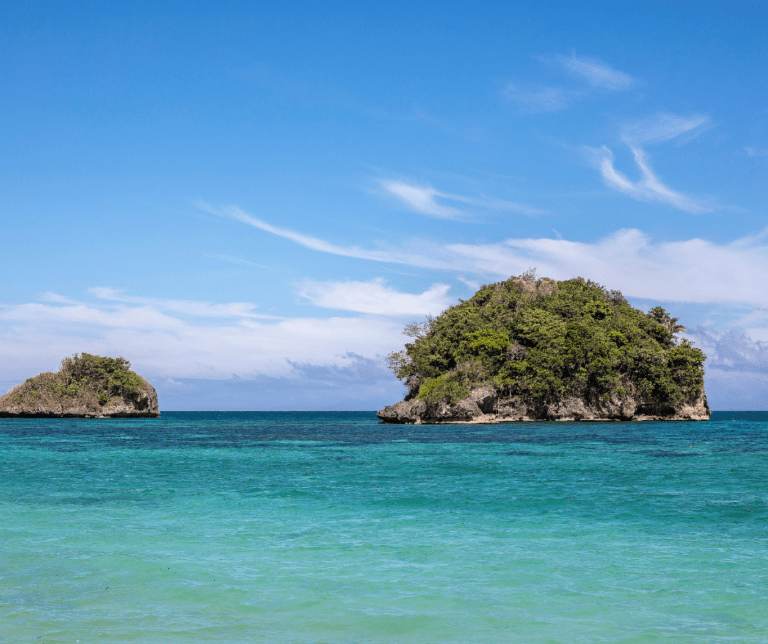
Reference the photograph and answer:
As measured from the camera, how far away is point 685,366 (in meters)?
67.6

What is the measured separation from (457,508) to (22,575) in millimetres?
8985

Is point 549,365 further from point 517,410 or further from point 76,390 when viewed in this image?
point 76,390

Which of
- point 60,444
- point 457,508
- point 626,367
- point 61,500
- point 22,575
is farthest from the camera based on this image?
point 626,367

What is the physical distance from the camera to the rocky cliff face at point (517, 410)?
213 feet

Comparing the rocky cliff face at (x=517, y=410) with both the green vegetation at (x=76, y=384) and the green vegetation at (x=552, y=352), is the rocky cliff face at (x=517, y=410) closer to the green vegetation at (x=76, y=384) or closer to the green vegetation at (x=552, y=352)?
the green vegetation at (x=552, y=352)

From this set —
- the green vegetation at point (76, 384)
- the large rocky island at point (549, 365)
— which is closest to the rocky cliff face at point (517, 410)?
the large rocky island at point (549, 365)

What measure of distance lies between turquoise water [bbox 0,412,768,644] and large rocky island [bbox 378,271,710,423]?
1687 inches

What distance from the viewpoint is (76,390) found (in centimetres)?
9238

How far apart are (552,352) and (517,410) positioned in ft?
24.1

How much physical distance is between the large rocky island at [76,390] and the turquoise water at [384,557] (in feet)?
251

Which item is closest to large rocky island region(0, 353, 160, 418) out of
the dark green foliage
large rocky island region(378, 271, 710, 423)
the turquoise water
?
the dark green foliage

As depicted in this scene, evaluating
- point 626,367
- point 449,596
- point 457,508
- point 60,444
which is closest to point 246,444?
point 60,444

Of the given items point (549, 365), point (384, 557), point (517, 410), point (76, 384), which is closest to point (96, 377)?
point (76, 384)

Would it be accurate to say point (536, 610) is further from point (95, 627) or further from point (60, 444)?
point (60, 444)
